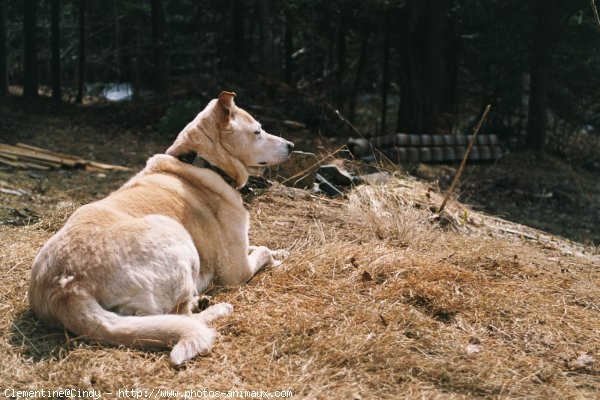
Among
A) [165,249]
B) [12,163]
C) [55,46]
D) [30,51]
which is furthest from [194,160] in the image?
[30,51]

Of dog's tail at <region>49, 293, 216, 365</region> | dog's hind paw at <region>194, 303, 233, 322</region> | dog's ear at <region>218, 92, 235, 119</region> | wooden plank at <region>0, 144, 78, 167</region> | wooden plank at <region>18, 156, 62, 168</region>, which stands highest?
dog's ear at <region>218, 92, 235, 119</region>

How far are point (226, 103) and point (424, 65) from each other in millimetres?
10296

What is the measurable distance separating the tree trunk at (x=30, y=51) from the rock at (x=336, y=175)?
39.5ft

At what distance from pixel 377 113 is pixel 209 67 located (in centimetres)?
596

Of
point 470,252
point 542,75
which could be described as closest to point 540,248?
point 470,252

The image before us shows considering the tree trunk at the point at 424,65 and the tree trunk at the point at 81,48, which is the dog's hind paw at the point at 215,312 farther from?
the tree trunk at the point at 81,48

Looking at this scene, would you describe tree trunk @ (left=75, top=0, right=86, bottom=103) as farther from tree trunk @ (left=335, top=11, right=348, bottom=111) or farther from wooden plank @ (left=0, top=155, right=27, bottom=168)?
wooden plank @ (left=0, top=155, right=27, bottom=168)

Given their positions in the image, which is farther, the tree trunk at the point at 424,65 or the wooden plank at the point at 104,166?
the tree trunk at the point at 424,65

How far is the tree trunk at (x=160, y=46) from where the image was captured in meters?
16.2

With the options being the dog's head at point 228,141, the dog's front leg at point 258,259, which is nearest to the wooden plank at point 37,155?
the dog's head at point 228,141

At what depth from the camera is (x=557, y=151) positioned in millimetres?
14836

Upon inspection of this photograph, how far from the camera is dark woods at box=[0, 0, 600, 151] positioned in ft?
44.9

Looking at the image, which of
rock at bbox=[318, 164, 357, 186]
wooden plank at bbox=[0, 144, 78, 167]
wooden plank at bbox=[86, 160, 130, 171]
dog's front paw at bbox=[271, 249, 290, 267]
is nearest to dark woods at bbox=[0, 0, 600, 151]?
wooden plank at bbox=[86, 160, 130, 171]

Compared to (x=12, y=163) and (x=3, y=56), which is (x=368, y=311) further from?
(x=3, y=56)
